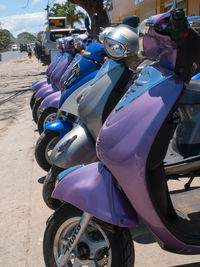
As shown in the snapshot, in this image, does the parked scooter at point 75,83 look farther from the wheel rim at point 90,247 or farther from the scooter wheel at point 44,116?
the wheel rim at point 90,247

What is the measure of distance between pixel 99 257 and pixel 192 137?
99 cm

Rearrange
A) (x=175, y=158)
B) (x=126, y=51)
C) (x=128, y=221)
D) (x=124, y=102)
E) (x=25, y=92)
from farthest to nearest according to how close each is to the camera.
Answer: (x=25, y=92), (x=126, y=51), (x=175, y=158), (x=124, y=102), (x=128, y=221)

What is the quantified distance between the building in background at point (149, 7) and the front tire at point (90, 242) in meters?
4.26

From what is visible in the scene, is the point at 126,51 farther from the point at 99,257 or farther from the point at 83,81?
the point at 99,257

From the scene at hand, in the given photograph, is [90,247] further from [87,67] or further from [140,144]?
[87,67]

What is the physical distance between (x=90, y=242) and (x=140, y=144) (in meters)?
0.66

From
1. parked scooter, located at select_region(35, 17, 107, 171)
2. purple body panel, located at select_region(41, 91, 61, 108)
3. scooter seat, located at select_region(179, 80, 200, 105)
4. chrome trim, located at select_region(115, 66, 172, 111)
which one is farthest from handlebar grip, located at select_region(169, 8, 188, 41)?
purple body panel, located at select_region(41, 91, 61, 108)

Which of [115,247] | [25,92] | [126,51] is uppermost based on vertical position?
[126,51]

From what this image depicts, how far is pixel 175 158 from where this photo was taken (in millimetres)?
2104

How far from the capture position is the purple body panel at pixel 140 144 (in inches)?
62.1

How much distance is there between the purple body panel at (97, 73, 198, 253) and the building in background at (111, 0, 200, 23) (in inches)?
157

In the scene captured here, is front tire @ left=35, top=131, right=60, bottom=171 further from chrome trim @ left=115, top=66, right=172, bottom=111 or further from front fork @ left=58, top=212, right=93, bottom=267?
chrome trim @ left=115, top=66, right=172, bottom=111

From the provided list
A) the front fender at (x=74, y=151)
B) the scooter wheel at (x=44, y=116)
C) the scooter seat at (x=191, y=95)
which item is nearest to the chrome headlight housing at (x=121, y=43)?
the scooter seat at (x=191, y=95)

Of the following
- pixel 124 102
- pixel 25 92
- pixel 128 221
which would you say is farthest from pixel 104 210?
pixel 25 92
